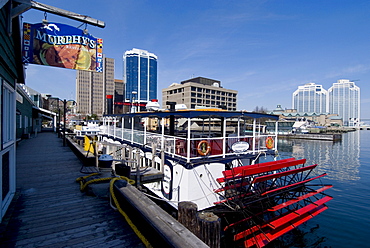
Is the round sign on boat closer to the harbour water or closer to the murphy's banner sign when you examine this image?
the harbour water

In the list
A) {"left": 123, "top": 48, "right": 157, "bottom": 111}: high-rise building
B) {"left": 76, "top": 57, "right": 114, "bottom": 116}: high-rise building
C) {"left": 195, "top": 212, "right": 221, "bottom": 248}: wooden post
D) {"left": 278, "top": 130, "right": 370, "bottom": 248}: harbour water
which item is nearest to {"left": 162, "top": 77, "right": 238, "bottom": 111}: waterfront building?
{"left": 123, "top": 48, "right": 157, "bottom": 111}: high-rise building

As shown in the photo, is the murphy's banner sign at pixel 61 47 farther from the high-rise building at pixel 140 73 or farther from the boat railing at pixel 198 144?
the high-rise building at pixel 140 73

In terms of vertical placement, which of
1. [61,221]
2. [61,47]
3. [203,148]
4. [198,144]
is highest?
[61,47]

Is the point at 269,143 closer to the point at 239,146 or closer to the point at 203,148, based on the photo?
the point at 239,146

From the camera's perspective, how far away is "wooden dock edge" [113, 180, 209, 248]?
267 cm

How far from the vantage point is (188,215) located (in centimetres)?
315

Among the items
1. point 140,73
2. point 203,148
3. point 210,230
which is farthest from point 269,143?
point 140,73

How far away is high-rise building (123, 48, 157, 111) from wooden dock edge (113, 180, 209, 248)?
156235 mm

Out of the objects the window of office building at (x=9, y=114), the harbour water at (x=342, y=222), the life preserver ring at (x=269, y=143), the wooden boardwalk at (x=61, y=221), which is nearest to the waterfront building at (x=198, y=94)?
the harbour water at (x=342, y=222)

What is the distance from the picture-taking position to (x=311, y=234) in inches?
366

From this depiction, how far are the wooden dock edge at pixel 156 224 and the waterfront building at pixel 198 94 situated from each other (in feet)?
341

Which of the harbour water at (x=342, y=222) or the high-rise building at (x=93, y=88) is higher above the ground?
the high-rise building at (x=93, y=88)

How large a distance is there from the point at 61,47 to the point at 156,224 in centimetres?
549

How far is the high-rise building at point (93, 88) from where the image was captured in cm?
14700
